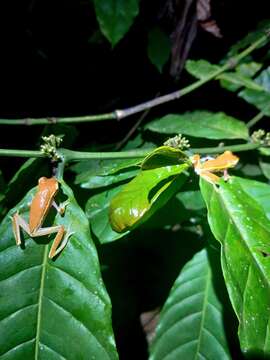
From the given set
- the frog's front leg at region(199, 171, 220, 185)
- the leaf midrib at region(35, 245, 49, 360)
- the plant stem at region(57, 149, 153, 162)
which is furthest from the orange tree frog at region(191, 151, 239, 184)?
the leaf midrib at region(35, 245, 49, 360)

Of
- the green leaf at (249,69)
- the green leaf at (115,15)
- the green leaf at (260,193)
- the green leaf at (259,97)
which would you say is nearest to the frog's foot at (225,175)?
the green leaf at (260,193)

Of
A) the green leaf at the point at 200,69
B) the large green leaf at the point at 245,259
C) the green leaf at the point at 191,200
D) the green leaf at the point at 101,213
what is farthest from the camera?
the green leaf at the point at 200,69

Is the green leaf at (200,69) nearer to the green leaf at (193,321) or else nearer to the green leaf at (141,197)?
the green leaf at (193,321)

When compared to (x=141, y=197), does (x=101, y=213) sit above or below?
above

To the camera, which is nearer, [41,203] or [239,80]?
[41,203]

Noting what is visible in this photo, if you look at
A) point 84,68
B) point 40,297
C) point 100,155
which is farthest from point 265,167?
point 84,68

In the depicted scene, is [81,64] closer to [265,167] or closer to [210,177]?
[265,167]

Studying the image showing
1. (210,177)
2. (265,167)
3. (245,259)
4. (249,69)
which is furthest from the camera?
(249,69)
